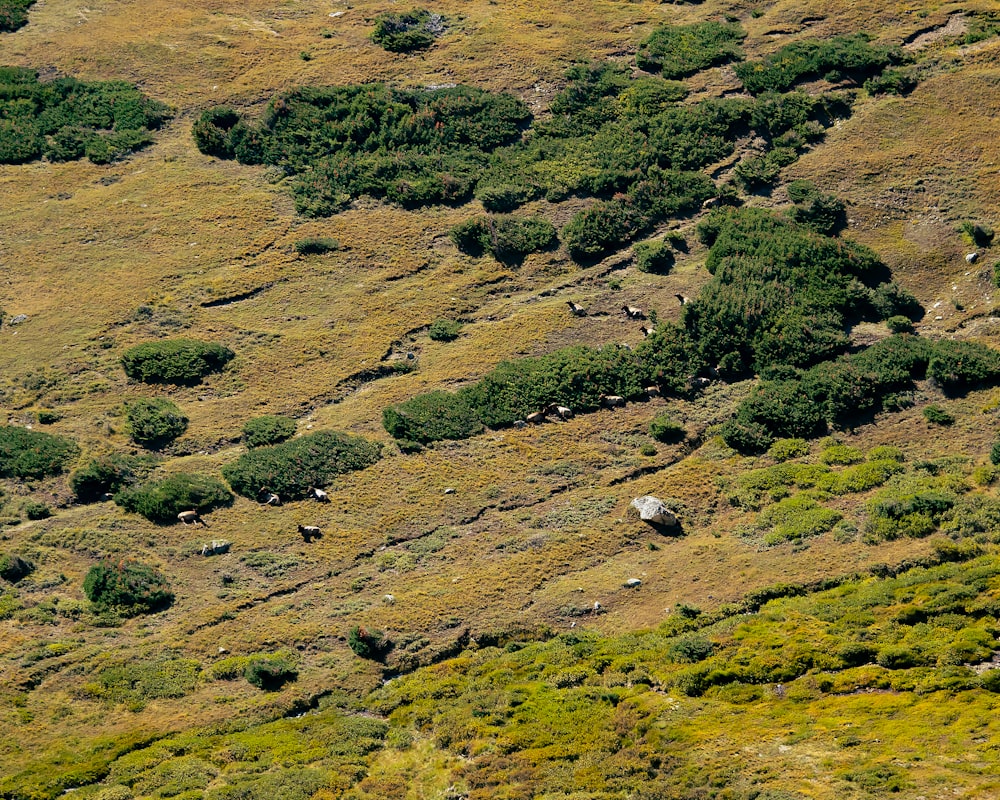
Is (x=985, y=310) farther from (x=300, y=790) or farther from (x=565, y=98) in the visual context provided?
(x=300, y=790)

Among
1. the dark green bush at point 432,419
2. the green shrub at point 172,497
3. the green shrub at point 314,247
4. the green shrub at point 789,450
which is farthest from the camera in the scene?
the green shrub at point 314,247

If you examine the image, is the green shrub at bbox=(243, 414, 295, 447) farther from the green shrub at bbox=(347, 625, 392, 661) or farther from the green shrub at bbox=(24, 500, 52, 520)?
the green shrub at bbox=(347, 625, 392, 661)

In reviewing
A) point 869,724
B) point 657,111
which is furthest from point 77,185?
point 869,724

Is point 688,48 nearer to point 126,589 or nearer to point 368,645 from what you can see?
point 368,645

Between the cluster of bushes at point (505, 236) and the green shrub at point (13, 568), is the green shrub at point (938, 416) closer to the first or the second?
the cluster of bushes at point (505, 236)

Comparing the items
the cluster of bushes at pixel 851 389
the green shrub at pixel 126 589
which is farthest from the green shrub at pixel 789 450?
the green shrub at pixel 126 589

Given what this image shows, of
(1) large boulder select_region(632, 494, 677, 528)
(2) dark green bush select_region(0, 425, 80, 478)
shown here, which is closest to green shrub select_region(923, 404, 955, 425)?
(1) large boulder select_region(632, 494, 677, 528)

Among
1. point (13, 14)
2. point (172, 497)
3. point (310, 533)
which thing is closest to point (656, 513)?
point (310, 533)

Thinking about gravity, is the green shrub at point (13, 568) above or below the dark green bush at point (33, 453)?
below
